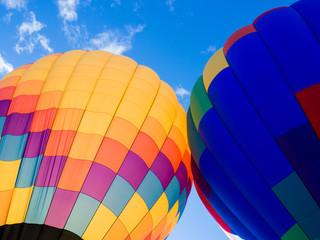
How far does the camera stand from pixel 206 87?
549 cm

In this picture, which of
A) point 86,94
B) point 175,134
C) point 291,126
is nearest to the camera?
point 291,126

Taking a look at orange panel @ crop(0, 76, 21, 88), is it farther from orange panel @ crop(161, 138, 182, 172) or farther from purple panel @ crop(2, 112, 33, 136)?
orange panel @ crop(161, 138, 182, 172)

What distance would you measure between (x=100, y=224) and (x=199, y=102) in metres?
2.53

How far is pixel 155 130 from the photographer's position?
19.1 ft

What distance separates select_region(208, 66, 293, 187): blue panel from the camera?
4246 millimetres

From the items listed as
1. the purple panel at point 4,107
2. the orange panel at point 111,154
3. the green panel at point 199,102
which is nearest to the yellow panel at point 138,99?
the orange panel at point 111,154

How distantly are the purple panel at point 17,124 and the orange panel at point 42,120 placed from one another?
0.29ft

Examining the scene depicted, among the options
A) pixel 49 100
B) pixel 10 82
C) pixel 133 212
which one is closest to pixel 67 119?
pixel 49 100

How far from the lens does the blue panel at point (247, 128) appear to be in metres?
4.25

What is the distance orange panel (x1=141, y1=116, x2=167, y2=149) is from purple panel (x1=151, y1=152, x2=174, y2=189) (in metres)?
0.23

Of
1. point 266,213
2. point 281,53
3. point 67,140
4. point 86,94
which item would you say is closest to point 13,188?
point 67,140

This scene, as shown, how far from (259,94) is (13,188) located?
12.8ft

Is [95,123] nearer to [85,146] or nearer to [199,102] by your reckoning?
[85,146]

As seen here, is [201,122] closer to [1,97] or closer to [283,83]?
[283,83]
